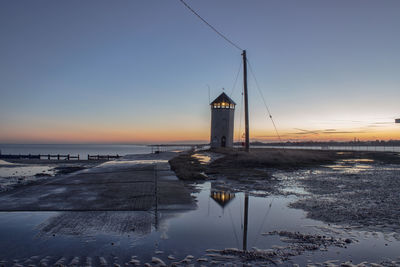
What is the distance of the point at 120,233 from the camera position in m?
5.94

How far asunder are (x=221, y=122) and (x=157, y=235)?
1415 inches

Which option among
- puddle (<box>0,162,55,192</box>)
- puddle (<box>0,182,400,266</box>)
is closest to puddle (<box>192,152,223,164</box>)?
puddle (<box>0,162,55,192</box>)

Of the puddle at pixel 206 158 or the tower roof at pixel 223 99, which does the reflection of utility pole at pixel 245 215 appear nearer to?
the puddle at pixel 206 158

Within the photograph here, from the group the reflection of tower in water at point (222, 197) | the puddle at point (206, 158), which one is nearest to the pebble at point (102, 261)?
the reflection of tower in water at point (222, 197)

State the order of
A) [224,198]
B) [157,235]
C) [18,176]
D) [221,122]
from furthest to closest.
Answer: [221,122]
[18,176]
[224,198]
[157,235]

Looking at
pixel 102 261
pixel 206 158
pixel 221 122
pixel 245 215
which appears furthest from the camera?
pixel 221 122

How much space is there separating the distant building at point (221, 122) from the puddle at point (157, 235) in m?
32.8

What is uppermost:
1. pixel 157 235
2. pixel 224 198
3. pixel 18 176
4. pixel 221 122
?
pixel 221 122

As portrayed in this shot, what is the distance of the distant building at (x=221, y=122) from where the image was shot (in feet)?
135

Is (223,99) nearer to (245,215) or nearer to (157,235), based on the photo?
(245,215)

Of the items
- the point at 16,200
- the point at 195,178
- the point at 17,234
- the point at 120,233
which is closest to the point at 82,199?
the point at 16,200

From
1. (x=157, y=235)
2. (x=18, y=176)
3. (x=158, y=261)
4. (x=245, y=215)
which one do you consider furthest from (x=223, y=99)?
(x=158, y=261)

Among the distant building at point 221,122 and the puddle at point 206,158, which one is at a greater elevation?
the distant building at point 221,122

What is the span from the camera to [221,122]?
4138 centimetres
